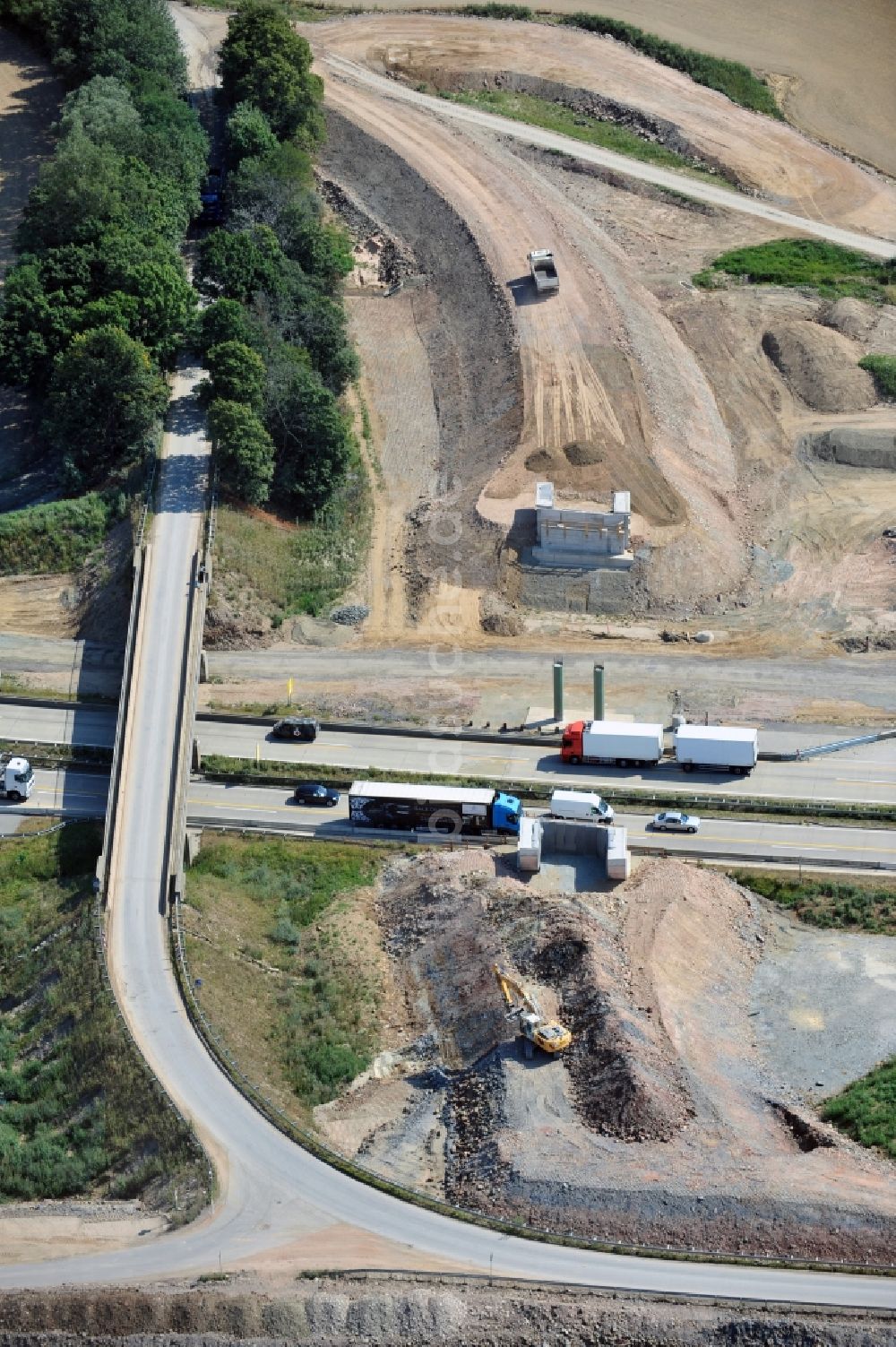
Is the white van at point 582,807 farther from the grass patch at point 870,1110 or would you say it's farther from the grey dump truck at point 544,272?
the grey dump truck at point 544,272

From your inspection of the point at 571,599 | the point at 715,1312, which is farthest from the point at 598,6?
the point at 715,1312

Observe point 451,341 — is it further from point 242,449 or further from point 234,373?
point 242,449

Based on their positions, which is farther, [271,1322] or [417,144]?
[417,144]

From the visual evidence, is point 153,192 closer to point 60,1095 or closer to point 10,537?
point 10,537

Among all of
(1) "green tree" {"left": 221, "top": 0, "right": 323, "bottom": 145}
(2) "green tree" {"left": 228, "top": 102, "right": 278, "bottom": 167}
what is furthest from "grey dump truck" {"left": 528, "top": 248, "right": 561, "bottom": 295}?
(1) "green tree" {"left": 221, "top": 0, "right": 323, "bottom": 145}

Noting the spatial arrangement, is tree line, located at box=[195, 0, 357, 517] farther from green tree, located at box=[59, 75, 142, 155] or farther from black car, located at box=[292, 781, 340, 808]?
black car, located at box=[292, 781, 340, 808]

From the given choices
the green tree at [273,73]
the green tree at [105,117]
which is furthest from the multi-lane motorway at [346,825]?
the green tree at [273,73]

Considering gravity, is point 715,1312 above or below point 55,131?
below

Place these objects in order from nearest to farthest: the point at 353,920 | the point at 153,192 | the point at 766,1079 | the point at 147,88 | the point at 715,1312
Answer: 1. the point at 715,1312
2. the point at 766,1079
3. the point at 353,920
4. the point at 153,192
5. the point at 147,88
